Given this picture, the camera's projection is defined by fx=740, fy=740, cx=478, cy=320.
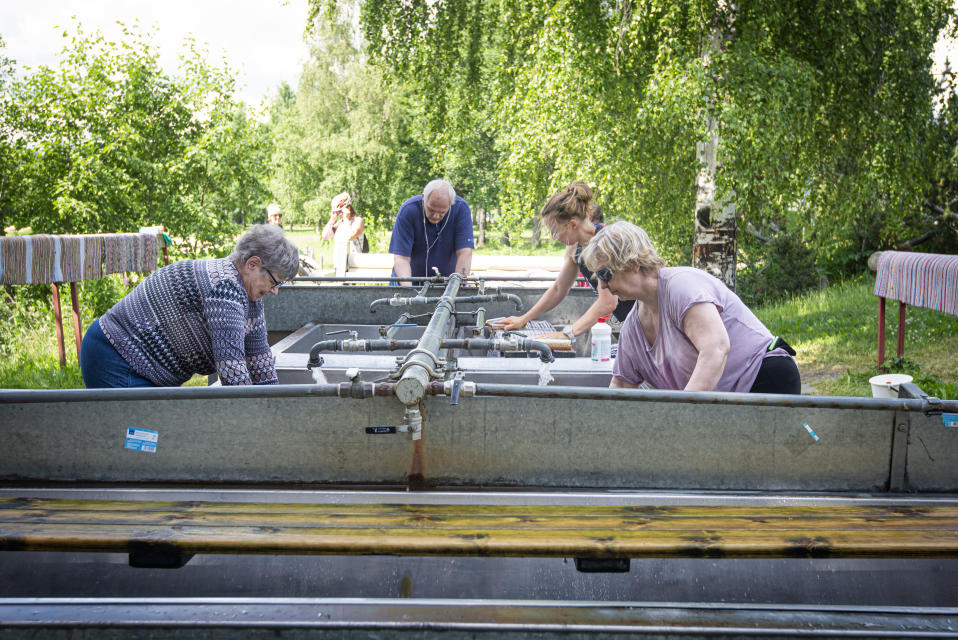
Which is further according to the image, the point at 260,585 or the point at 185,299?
the point at 185,299

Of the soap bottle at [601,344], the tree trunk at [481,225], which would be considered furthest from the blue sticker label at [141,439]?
the tree trunk at [481,225]

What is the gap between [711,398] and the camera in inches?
85.8

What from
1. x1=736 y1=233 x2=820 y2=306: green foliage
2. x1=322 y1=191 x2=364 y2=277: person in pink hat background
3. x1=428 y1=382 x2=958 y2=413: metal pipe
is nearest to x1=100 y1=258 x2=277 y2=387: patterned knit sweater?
x1=428 y1=382 x2=958 y2=413: metal pipe

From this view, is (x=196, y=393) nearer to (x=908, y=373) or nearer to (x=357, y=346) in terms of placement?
(x=357, y=346)

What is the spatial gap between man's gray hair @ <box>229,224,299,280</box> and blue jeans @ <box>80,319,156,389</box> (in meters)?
0.57

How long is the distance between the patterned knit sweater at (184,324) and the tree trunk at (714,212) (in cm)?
609

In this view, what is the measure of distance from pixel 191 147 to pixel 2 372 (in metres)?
6.10

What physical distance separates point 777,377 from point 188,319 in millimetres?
2185

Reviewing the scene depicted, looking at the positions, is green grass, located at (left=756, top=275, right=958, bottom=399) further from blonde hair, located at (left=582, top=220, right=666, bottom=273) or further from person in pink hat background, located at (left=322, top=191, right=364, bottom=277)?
person in pink hat background, located at (left=322, top=191, right=364, bottom=277)

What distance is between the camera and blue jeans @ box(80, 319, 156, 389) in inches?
108

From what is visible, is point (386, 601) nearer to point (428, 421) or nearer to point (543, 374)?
point (428, 421)

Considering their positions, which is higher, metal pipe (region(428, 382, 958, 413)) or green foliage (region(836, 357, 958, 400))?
metal pipe (region(428, 382, 958, 413))

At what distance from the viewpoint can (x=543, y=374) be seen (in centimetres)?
345

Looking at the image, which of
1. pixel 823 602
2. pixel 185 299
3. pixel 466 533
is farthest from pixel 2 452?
pixel 823 602
